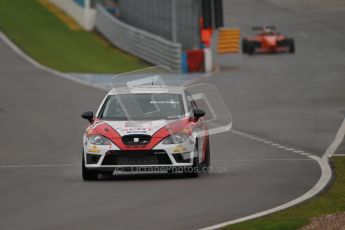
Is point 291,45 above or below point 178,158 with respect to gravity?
below

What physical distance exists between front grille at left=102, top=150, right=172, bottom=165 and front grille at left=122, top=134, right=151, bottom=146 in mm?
115

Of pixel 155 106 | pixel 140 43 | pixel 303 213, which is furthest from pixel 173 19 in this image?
pixel 303 213

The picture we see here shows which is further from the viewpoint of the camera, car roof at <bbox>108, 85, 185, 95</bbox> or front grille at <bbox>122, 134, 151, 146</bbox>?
car roof at <bbox>108, 85, 185, 95</bbox>

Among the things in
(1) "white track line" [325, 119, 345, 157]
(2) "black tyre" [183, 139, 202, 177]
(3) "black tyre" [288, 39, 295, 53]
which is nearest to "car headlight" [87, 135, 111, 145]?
(2) "black tyre" [183, 139, 202, 177]

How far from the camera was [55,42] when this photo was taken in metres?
50.8

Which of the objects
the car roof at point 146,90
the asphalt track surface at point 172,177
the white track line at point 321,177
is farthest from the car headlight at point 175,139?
the white track line at point 321,177

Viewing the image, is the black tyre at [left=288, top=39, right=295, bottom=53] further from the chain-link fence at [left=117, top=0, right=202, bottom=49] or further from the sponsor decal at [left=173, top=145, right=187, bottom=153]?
the sponsor decal at [left=173, top=145, right=187, bottom=153]

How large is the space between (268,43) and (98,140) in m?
34.9

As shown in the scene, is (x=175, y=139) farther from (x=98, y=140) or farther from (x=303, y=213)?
(x=303, y=213)

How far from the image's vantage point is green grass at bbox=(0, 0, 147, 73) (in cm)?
4469

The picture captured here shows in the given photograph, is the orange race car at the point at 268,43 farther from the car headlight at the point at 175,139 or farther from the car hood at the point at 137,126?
the car headlight at the point at 175,139

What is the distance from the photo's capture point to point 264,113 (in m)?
28.8

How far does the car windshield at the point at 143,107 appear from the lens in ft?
55.0

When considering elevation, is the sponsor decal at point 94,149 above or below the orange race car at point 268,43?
above
